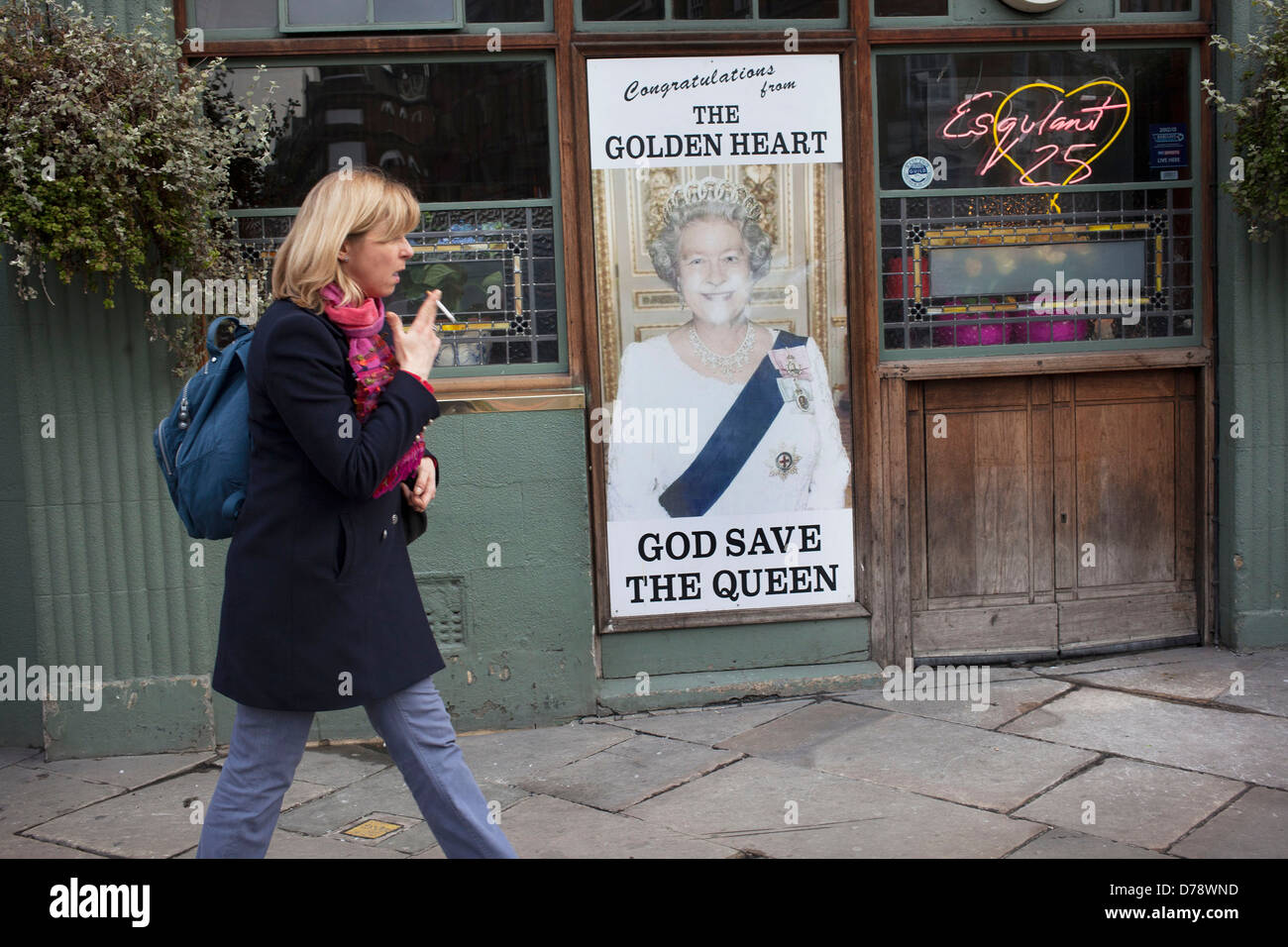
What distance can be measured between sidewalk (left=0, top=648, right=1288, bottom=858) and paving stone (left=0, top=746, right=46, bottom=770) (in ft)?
0.06

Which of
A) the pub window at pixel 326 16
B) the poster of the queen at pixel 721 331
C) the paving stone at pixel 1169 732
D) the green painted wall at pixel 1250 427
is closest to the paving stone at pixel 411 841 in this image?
the poster of the queen at pixel 721 331

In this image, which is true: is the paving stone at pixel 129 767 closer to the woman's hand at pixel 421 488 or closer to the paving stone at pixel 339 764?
the paving stone at pixel 339 764

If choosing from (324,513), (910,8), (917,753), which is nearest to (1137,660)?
(917,753)

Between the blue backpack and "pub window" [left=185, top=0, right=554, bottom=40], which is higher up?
"pub window" [left=185, top=0, right=554, bottom=40]

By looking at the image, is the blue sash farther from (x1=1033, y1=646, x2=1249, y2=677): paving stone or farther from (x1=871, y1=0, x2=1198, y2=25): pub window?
(x1=1033, y1=646, x2=1249, y2=677): paving stone

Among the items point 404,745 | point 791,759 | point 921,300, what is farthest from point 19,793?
point 921,300

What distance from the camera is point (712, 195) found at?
5.89 meters

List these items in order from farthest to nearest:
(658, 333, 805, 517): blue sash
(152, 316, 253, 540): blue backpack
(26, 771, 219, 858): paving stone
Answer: (658, 333, 805, 517): blue sash
(26, 771, 219, 858): paving stone
(152, 316, 253, 540): blue backpack

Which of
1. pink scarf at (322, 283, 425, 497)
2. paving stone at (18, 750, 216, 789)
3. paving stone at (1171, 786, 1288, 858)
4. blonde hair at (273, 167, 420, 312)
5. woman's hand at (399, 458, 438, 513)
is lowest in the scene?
paving stone at (1171, 786, 1288, 858)

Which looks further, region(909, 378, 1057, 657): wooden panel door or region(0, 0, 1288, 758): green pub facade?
region(909, 378, 1057, 657): wooden panel door

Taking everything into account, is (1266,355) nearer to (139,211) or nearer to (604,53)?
(604,53)

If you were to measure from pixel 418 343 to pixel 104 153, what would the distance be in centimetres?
226

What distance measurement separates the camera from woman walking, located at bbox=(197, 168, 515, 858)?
2.97 m

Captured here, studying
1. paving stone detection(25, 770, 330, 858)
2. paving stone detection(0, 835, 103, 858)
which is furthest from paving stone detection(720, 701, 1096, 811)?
paving stone detection(0, 835, 103, 858)
